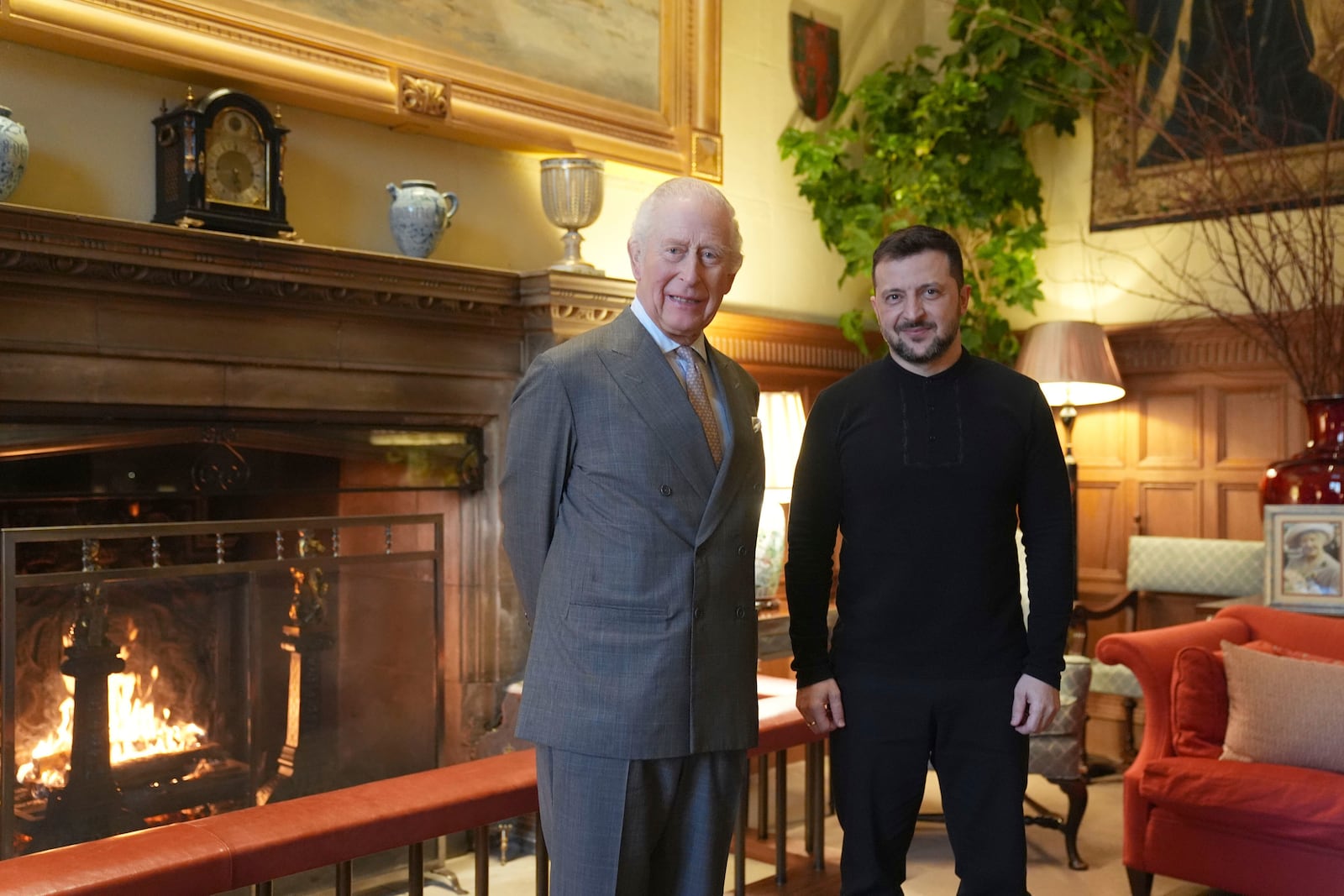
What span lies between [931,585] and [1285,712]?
156cm

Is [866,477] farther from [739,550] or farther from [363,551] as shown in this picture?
[363,551]

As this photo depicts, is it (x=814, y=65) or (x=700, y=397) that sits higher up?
(x=814, y=65)

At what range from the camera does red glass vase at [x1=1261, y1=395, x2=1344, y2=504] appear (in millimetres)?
3641

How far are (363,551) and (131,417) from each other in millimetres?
772

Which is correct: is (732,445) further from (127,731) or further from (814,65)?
(814,65)

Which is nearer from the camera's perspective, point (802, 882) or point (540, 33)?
point (802, 882)

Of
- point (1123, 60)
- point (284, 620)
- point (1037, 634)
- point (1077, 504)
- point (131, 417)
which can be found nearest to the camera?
point (1037, 634)

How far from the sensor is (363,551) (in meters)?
3.35

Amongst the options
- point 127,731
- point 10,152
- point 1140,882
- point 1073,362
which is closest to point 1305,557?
point 1140,882

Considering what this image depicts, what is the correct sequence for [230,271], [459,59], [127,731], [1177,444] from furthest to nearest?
[1177,444], [459,59], [127,731], [230,271]

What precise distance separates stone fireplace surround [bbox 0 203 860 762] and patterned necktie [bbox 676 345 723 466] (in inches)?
60.3

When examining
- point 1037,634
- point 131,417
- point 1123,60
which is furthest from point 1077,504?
point 131,417

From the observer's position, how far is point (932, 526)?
1.88m

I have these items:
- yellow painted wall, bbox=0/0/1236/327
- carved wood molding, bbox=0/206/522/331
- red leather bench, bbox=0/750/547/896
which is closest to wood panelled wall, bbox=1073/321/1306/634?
yellow painted wall, bbox=0/0/1236/327
